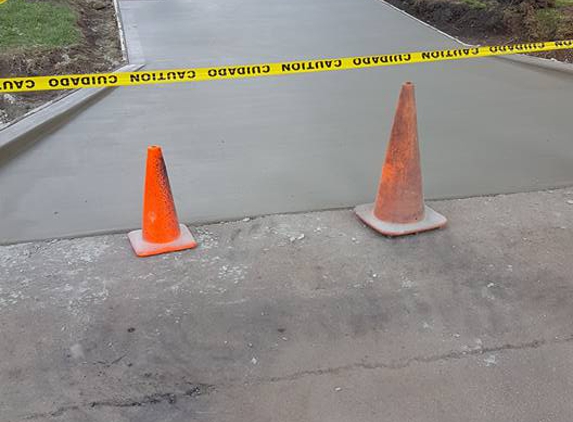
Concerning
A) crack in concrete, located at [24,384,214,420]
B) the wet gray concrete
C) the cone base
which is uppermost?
the wet gray concrete

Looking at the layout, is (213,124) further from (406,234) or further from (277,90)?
(406,234)

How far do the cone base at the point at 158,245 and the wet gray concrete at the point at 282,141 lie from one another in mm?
279

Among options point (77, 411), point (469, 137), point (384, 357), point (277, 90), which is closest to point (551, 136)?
point (469, 137)

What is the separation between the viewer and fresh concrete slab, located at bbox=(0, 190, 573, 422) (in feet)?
8.89

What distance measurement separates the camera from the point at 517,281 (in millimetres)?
3553

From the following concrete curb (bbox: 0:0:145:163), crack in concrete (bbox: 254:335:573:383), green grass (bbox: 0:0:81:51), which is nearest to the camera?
crack in concrete (bbox: 254:335:573:383)

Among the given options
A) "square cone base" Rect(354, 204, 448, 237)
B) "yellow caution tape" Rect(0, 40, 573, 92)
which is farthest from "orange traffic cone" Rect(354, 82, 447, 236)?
"yellow caution tape" Rect(0, 40, 573, 92)

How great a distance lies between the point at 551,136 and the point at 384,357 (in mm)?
3392

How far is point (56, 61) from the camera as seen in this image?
24.1 feet

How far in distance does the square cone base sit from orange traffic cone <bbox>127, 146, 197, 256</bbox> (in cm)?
119

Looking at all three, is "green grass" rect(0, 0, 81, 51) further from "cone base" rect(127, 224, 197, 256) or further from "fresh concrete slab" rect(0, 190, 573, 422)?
"fresh concrete slab" rect(0, 190, 573, 422)

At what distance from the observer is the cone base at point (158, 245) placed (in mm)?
3816

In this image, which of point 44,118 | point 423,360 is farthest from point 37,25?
point 423,360

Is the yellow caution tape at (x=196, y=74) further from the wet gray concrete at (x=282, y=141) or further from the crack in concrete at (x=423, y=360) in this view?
the crack in concrete at (x=423, y=360)
